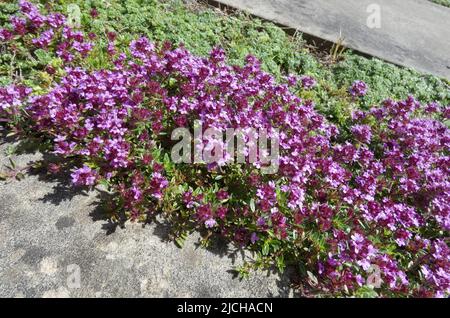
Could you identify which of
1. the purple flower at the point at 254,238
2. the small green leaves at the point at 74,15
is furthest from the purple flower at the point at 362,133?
the small green leaves at the point at 74,15

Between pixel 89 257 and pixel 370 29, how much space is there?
230 inches

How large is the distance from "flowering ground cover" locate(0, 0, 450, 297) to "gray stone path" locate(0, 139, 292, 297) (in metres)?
0.15

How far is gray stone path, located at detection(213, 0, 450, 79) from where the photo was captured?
20.8ft

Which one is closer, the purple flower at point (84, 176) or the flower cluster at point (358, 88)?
the purple flower at point (84, 176)

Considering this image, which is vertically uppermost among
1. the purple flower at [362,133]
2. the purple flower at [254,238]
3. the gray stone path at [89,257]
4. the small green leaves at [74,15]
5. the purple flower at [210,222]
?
the small green leaves at [74,15]

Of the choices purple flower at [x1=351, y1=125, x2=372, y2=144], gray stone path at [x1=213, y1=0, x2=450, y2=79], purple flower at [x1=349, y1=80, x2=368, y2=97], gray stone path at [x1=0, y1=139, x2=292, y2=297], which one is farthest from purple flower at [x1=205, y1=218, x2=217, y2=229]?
gray stone path at [x1=213, y1=0, x2=450, y2=79]

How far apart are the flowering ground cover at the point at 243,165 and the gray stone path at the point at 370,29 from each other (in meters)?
1.62

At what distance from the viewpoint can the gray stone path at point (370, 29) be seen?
20.8ft

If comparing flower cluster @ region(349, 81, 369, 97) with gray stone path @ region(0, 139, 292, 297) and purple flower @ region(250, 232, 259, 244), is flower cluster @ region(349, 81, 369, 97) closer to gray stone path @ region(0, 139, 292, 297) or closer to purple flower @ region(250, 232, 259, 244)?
purple flower @ region(250, 232, 259, 244)

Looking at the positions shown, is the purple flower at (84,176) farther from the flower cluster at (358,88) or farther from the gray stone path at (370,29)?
the gray stone path at (370,29)

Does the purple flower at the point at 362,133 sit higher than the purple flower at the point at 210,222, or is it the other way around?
the purple flower at the point at 362,133
